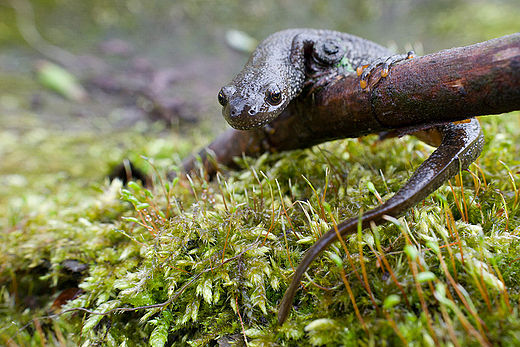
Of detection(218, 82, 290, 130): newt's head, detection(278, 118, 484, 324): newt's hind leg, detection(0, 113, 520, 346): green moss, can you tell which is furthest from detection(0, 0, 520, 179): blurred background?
detection(278, 118, 484, 324): newt's hind leg

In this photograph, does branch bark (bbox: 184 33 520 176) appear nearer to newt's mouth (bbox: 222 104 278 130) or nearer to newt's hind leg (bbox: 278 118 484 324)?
newt's hind leg (bbox: 278 118 484 324)

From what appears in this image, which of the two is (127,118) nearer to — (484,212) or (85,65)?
(85,65)

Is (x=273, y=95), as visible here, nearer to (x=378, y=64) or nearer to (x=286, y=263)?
(x=378, y=64)

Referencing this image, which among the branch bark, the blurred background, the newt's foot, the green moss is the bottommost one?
the green moss

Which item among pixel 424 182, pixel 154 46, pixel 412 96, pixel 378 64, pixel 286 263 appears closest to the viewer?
pixel 424 182

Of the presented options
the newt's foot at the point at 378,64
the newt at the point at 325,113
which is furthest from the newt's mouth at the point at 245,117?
the newt's foot at the point at 378,64

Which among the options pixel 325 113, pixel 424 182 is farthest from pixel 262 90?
pixel 424 182

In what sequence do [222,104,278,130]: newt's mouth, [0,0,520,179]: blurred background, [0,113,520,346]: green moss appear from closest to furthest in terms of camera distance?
[0,113,520,346]: green moss
[222,104,278,130]: newt's mouth
[0,0,520,179]: blurred background

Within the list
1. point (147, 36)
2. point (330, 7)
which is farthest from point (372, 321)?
point (330, 7)
